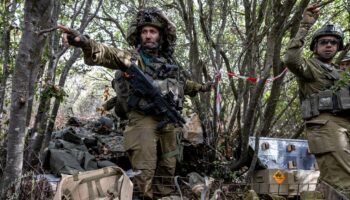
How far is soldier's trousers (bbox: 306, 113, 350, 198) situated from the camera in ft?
11.7

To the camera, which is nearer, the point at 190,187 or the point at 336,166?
the point at 336,166

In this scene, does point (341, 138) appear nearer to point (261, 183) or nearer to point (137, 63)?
point (261, 183)

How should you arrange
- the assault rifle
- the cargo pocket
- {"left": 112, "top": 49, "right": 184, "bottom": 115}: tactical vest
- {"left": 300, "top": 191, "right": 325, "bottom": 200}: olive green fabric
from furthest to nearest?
{"left": 112, "top": 49, "right": 184, "bottom": 115}: tactical vest → the assault rifle → the cargo pocket → {"left": 300, "top": 191, "right": 325, "bottom": 200}: olive green fabric

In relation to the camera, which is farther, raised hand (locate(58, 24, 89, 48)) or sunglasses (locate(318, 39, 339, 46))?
sunglasses (locate(318, 39, 339, 46))

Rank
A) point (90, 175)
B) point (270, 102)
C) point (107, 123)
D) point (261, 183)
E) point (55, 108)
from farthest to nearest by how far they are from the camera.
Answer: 1. point (107, 123)
2. point (270, 102)
3. point (55, 108)
4. point (261, 183)
5. point (90, 175)

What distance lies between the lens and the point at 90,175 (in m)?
3.15

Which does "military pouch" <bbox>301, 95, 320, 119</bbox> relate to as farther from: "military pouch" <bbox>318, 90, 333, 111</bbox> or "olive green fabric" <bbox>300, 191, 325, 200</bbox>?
"olive green fabric" <bbox>300, 191, 325, 200</bbox>

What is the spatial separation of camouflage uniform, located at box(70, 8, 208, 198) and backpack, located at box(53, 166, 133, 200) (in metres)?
0.82

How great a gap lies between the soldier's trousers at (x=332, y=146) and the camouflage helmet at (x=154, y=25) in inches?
70.4

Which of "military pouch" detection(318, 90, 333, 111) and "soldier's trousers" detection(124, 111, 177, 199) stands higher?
"military pouch" detection(318, 90, 333, 111)

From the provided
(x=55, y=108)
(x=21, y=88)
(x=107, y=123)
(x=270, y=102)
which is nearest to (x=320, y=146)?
(x=270, y=102)

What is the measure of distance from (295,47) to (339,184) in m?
1.25

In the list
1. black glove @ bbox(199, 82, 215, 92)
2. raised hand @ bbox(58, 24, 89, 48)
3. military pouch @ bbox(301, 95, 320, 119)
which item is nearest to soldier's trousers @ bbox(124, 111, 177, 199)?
black glove @ bbox(199, 82, 215, 92)

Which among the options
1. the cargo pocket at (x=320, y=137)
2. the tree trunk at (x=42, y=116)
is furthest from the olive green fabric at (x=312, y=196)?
the tree trunk at (x=42, y=116)
